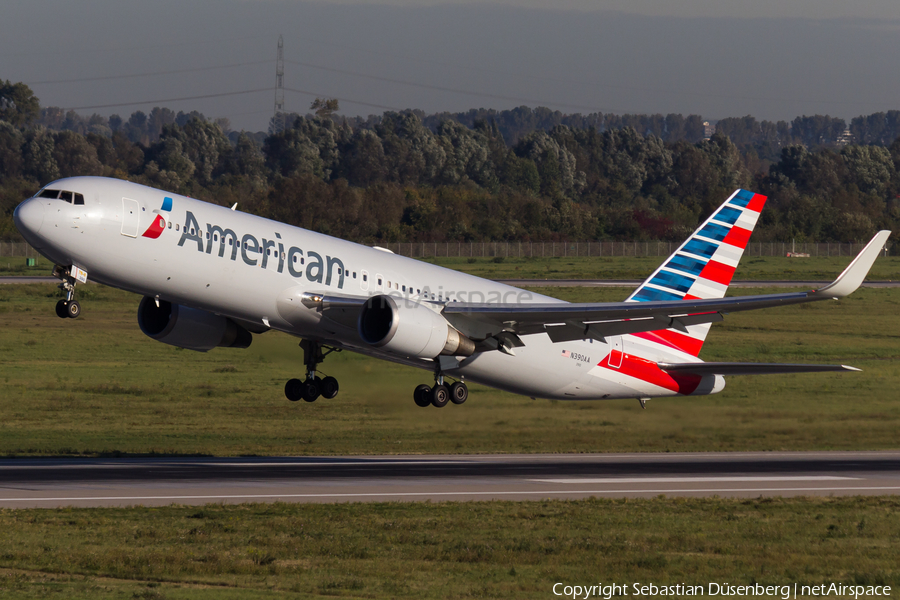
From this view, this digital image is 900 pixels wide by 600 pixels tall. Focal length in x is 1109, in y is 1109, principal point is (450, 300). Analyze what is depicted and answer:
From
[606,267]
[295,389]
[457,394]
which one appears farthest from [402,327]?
[606,267]

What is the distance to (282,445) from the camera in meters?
52.9

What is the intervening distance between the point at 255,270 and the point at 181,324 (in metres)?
6.53

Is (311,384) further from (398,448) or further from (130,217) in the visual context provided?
(130,217)

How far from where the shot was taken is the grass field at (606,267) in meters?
123

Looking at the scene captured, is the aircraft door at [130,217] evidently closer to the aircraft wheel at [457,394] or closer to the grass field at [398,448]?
the grass field at [398,448]

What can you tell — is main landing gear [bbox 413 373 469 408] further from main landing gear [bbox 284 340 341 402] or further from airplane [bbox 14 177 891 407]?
main landing gear [bbox 284 340 341 402]

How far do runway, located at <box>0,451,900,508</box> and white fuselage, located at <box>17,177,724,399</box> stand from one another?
4.25 meters

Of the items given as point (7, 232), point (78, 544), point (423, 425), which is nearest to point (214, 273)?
Answer: point (78, 544)

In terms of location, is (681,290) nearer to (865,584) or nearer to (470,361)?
(470,361)

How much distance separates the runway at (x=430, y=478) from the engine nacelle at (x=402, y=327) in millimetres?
5103

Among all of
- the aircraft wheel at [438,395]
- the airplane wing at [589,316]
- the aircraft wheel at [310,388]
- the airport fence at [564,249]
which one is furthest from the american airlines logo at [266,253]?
the airport fence at [564,249]

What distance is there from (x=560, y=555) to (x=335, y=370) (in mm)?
20390

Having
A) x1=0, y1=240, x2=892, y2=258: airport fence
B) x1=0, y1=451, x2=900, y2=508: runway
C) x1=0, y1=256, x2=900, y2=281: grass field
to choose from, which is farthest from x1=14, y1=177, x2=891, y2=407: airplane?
x1=0, y1=240, x2=892, y2=258: airport fence

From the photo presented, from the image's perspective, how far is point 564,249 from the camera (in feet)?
504
